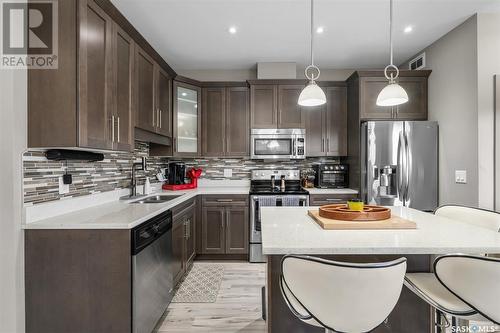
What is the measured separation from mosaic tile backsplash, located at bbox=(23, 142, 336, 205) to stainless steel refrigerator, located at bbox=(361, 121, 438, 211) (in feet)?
3.36

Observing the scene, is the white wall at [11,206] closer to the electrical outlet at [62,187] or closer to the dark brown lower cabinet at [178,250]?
the electrical outlet at [62,187]

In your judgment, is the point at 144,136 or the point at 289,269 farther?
the point at 144,136

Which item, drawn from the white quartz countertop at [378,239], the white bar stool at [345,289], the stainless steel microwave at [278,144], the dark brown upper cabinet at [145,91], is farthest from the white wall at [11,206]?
the stainless steel microwave at [278,144]

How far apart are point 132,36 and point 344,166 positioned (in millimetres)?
2975

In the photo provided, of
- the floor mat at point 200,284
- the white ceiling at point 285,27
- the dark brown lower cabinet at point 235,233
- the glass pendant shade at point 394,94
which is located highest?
the white ceiling at point 285,27

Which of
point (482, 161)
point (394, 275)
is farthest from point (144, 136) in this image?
point (482, 161)

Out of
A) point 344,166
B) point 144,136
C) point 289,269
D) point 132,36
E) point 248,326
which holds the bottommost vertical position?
point 248,326

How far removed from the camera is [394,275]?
3.14ft

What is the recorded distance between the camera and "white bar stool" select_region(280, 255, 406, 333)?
0.93 meters

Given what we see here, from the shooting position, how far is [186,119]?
360cm

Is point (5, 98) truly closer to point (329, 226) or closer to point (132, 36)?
point (132, 36)

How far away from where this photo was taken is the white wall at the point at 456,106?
255 centimetres

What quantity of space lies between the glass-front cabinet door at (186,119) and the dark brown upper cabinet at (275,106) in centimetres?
79

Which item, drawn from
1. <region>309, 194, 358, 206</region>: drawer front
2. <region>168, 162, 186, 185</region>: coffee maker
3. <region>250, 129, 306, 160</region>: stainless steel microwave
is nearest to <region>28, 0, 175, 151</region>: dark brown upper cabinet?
<region>168, 162, 186, 185</region>: coffee maker
